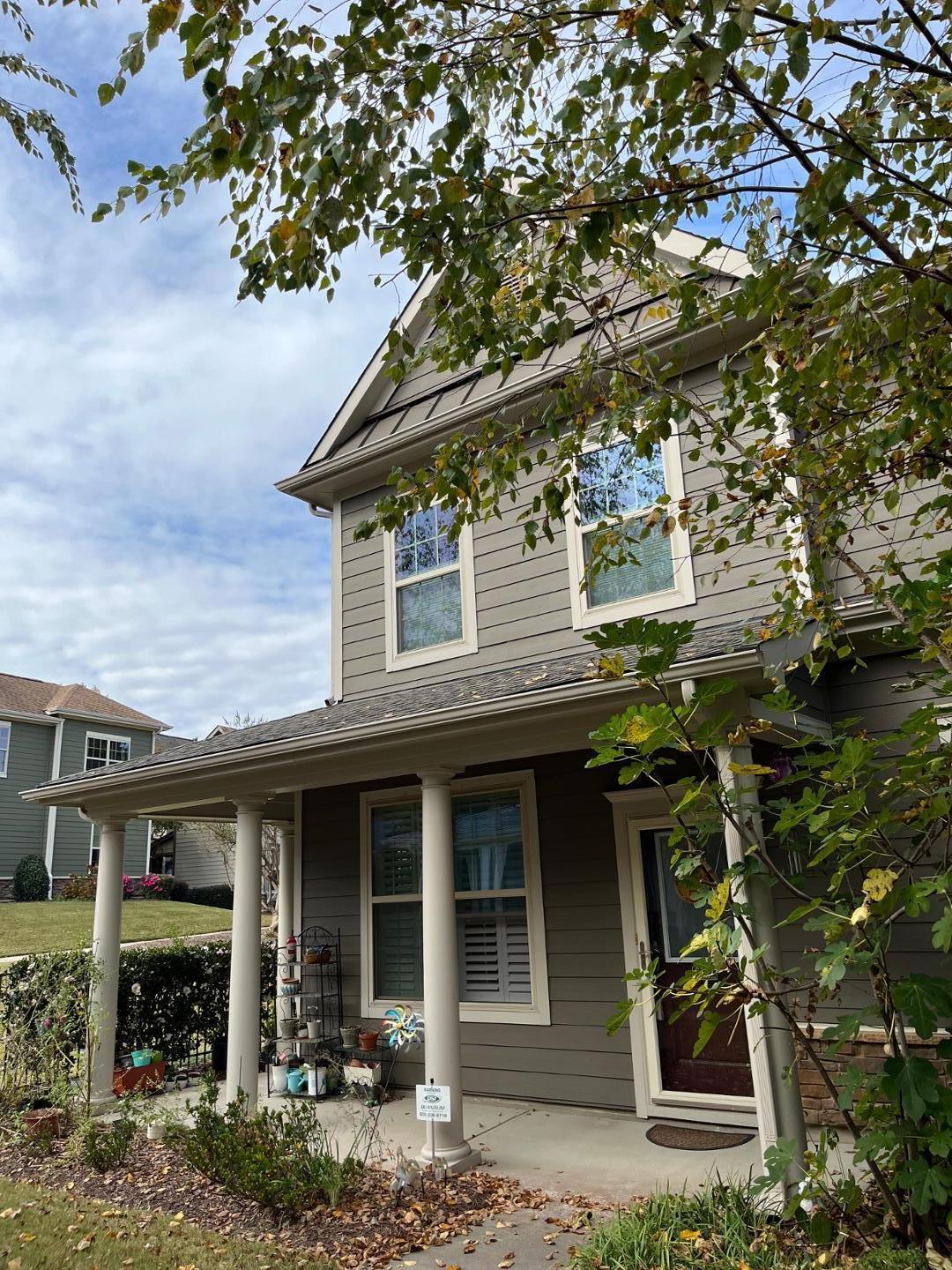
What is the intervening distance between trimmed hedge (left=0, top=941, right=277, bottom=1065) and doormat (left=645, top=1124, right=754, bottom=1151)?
4.50 m

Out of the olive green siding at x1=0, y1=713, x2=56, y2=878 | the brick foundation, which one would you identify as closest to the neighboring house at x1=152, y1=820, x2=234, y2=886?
the olive green siding at x1=0, y1=713, x2=56, y2=878

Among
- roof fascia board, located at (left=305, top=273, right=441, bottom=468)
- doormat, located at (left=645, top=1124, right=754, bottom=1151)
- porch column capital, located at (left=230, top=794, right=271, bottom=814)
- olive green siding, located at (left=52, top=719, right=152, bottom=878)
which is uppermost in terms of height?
roof fascia board, located at (left=305, top=273, right=441, bottom=468)

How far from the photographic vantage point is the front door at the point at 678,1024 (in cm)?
626

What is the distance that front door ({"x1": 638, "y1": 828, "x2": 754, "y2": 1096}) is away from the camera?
20.5 feet

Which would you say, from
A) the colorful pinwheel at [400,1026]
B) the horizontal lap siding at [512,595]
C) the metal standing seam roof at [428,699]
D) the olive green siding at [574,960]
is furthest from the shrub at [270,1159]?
the horizontal lap siding at [512,595]

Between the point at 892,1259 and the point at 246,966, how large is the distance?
4.92m

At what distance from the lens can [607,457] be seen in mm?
7211

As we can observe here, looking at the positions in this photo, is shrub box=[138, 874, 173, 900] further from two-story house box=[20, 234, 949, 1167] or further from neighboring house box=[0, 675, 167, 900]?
two-story house box=[20, 234, 949, 1167]

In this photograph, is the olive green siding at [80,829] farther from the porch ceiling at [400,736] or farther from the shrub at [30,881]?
the porch ceiling at [400,736]

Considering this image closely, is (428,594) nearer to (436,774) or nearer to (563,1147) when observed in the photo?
(436,774)

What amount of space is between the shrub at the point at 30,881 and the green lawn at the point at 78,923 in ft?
1.77

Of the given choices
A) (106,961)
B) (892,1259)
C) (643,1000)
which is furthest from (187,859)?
(892,1259)

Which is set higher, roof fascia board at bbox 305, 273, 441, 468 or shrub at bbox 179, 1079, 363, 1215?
roof fascia board at bbox 305, 273, 441, 468

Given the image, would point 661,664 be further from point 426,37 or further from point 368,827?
point 368,827
